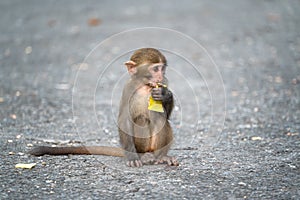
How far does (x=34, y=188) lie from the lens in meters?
3.97

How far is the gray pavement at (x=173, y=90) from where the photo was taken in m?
4.12

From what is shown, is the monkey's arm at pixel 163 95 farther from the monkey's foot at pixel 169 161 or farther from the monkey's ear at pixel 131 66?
the monkey's foot at pixel 169 161

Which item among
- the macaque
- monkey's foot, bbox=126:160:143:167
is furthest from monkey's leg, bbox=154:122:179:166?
monkey's foot, bbox=126:160:143:167

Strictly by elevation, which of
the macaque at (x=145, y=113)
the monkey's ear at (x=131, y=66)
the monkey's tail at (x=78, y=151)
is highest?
the monkey's ear at (x=131, y=66)

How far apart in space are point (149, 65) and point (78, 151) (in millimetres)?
1085

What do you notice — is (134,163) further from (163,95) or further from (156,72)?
(156,72)

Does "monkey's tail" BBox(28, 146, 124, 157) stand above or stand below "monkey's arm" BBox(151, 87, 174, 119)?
below

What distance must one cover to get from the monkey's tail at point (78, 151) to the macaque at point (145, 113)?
9.5 inches

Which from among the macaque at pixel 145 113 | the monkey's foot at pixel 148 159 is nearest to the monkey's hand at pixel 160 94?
the macaque at pixel 145 113

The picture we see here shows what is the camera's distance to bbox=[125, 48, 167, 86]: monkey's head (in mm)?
4219

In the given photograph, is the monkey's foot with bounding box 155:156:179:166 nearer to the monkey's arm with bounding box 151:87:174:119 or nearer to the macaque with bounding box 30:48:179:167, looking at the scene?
the macaque with bounding box 30:48:179:167

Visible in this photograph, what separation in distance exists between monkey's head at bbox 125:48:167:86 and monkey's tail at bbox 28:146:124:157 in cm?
77

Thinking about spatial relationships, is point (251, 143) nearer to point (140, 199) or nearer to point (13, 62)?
point (140, 199)

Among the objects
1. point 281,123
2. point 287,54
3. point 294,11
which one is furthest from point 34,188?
point 294,11
